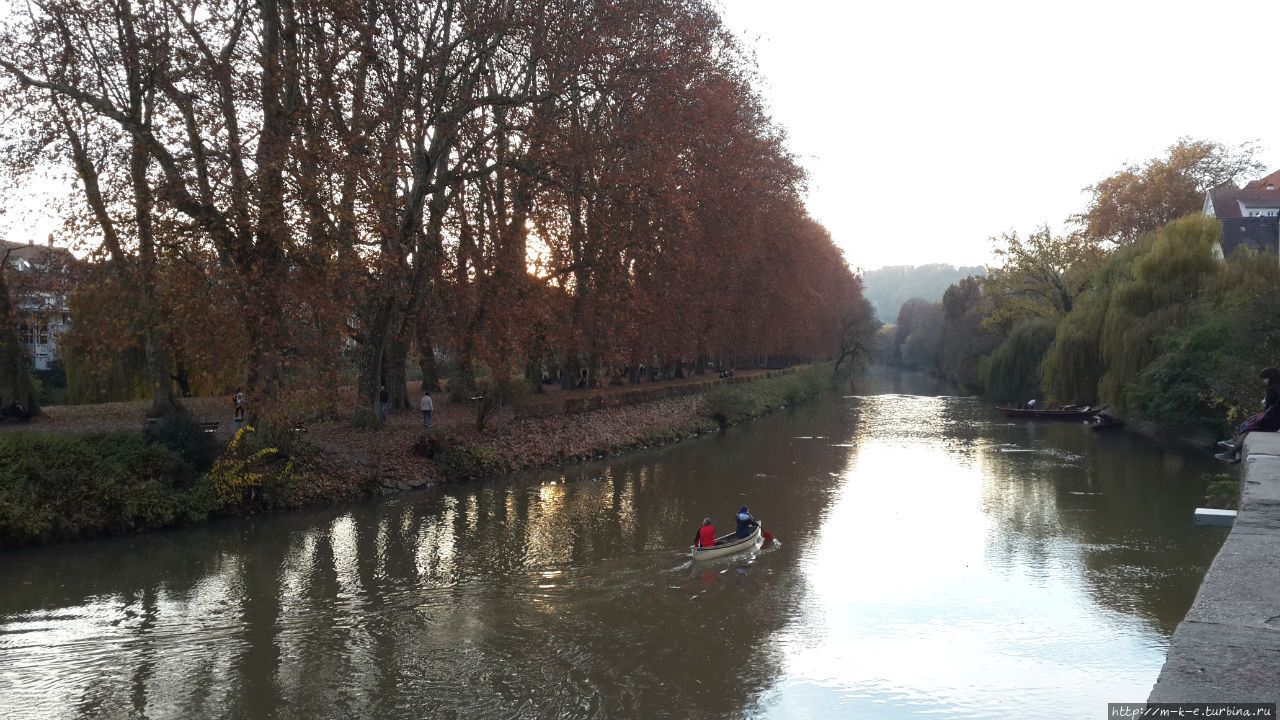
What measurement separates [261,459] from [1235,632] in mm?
20759

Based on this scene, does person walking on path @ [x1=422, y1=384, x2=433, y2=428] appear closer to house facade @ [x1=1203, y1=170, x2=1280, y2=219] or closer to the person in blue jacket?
the person in blue jacket

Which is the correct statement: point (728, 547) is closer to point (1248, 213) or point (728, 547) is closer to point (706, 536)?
point (706, 536)

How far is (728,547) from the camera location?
1652 cm

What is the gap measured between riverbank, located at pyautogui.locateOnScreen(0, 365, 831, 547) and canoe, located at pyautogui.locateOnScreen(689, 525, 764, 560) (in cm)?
1046

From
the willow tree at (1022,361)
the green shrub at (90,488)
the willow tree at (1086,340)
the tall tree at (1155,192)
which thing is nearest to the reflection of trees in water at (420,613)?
the green shrub at (90,488)

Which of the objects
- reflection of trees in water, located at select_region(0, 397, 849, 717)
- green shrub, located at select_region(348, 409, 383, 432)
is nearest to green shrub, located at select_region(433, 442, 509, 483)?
green shrub, located at select_region(348, 409, 383, 432)

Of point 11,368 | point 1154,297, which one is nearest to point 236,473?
point 11,368

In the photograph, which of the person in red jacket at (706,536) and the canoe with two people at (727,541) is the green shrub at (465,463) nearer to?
the canoe with two people at (727,541)

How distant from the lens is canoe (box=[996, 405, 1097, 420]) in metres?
41.7

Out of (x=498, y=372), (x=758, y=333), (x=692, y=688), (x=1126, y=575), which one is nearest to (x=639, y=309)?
(x=498, y=372)

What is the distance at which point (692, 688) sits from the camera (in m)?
10.7

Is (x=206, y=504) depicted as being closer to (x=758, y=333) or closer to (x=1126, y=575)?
(x=1126, y=575)

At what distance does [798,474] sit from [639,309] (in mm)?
7620

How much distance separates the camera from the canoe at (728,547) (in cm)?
1634
